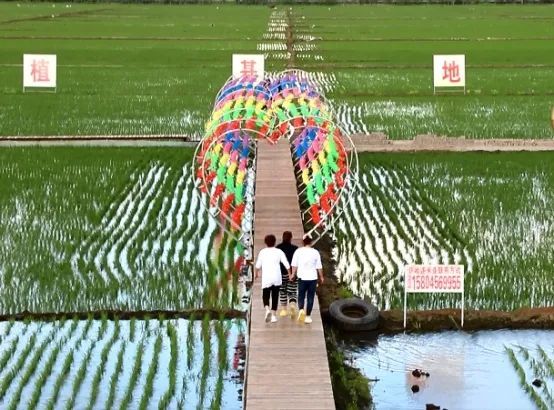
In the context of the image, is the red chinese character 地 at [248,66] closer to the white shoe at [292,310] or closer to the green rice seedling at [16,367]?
the green rice seedling at [16,367]

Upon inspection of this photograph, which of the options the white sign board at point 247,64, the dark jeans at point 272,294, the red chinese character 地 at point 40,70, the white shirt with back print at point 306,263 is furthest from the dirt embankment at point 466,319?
the red chinese character 地 at point 40,70

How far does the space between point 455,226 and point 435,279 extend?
13.2 ft

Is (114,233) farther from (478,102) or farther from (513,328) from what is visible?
(478,102)

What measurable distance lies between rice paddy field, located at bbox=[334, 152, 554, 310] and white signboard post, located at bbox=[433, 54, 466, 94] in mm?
8718

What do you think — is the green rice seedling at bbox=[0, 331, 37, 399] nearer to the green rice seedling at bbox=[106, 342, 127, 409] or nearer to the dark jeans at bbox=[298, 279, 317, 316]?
the green rice seedling at bbox=[106, 342, 127, 409]

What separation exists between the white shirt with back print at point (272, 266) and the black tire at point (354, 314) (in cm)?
101

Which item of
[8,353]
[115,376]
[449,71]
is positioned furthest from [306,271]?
[449,71]

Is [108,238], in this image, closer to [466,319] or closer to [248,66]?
[466,319]

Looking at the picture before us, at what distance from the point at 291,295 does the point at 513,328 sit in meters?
2.28

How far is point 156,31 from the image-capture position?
5038cm

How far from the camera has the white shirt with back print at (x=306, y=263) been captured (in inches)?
369

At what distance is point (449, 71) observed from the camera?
2808 centimetres

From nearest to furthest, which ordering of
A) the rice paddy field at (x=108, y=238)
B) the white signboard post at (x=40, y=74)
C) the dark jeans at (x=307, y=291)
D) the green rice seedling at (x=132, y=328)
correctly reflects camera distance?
the dark jeans at (x=307, y=291) < the green rice seedling at (x=132, y=328) < the rice paddy field at (x=108, y=238) < the white signboard post at (x=40, y=74)

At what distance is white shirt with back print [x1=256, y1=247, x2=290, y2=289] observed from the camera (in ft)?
30.7
